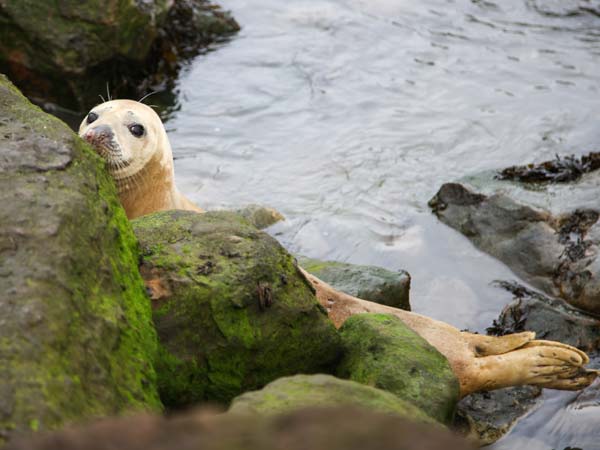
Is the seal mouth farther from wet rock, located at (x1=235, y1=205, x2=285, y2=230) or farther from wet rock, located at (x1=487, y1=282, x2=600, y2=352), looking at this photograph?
wet rock, located at (x1=487, y1=282, x2=600, y2=352)

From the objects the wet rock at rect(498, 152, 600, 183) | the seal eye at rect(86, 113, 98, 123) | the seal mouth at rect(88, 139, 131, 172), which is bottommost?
the wet rock at rect(498, 152, 600, 183)

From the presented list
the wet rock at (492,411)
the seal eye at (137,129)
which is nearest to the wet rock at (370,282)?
the wet rock at (492,411)

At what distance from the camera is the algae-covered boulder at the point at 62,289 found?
2619 mm

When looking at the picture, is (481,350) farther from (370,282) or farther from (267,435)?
(267,435)

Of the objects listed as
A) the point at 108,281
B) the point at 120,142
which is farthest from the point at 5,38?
the point at 108,281

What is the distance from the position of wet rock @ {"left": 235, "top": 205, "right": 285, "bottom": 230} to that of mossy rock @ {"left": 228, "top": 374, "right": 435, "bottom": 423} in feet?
14.9

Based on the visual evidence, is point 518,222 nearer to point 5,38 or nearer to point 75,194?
point 75,194

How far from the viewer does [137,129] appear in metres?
5.77

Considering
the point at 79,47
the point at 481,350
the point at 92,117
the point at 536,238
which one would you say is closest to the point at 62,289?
the point at 481,350

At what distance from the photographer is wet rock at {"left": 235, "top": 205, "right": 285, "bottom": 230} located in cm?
735

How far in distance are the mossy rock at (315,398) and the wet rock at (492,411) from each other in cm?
195

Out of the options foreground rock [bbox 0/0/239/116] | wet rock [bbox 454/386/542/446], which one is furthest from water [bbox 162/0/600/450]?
wet rock [bbox 454/386/542/446]

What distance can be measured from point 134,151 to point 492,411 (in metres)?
2.73

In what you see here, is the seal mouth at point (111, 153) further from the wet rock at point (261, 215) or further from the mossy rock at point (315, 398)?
the mossy rock at point (315, 398)
